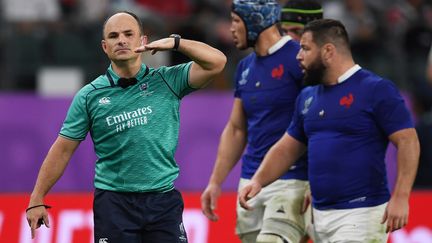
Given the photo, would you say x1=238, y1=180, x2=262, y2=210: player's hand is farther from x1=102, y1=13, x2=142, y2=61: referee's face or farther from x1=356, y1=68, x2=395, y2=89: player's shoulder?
x1=102, y1=13, x2=142, y2=61: referee's face

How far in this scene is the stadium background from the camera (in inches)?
406

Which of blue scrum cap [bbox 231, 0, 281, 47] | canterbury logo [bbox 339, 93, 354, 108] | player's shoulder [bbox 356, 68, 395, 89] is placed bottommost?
canterbury logo [bbox 339, 93, 354, 108]

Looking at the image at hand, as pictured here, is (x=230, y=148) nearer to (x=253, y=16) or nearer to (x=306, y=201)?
(x=306, y=201)

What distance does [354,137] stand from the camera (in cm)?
732

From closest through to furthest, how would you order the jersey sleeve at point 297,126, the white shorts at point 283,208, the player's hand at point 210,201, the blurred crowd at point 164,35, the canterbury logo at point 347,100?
the canterbury logo at point 347,100 → the jersey sleeve at point 297,126 → the white shorts at point 283,208 → the player's hand at point 210,201 → the blurred crowd at point 164,35

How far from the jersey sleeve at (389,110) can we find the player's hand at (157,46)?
1.39 metres

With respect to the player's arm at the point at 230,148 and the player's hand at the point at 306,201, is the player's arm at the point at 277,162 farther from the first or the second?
the player's arm at the point at 230,148

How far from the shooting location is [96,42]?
14656mm

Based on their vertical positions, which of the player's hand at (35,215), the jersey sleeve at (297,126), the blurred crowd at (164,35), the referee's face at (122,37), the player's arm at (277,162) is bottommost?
the player's hand at (35,215)

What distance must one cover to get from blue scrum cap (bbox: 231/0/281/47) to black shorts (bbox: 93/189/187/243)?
1.79 meters

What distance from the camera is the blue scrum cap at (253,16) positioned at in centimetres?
841

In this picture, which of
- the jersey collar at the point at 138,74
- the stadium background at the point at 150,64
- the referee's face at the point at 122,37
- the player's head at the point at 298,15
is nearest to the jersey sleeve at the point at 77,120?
the jersey collar at the point at 138,74

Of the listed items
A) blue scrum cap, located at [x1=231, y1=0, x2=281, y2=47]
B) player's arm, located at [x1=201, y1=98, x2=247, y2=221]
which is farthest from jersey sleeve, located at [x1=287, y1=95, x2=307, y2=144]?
player's arm, located at [x1=201, y1=98, x2=247, y2=221]

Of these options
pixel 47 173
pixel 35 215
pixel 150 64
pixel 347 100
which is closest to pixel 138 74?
pixel 47 173
